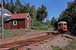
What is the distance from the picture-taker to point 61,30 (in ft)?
164

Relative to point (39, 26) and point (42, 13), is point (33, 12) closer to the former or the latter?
point (42, 13)

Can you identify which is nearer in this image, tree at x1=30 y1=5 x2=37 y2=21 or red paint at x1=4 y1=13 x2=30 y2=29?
red paint at x1=4 y1=13 x2=30 y2=29

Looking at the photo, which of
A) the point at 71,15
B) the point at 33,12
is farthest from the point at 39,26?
the point at 71,15

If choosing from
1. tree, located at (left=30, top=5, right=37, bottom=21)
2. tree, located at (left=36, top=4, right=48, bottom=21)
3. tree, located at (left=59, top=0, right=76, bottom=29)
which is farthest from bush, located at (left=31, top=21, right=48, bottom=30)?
tree, located at (left=36, top=4, right=48, bottom=21)

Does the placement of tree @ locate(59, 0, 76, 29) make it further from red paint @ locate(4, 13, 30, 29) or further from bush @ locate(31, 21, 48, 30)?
red paint @ locate(4, 13, 30, 29)

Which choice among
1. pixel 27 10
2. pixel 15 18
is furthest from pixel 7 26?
pixel 27 10

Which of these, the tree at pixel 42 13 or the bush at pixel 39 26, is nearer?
the bush at pixel 39 26

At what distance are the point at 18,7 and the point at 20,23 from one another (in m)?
36.5

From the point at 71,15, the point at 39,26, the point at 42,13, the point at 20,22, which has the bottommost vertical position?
the point at 39,26

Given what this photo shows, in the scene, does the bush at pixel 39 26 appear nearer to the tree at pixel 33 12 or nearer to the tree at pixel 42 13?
the tree at pixel 33 12

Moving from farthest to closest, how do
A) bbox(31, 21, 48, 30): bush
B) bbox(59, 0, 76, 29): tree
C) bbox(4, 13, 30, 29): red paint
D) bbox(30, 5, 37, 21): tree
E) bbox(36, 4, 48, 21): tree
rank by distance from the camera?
bbox(36, 4, 48, 21): tree < bbox(30, 5, 37, 21): tree < bbox(31, 21, 48, 30): bush < bbox(4, 13, 30, 29): red paint < bbox(59, 0, 76, 29): tree

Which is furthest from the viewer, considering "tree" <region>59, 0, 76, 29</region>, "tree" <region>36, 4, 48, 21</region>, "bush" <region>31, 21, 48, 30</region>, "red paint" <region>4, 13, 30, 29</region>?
"tree" <region>36, 4, 48, 21</region>

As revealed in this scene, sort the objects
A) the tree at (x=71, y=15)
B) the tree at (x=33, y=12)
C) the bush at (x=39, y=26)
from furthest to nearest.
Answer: the tree at (x=33, y=12) → the bush at (x=39, y=26) → the tree at (x=71, y=15)

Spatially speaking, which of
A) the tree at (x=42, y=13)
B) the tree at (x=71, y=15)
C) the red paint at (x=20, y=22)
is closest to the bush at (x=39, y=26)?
the red paint at (x=20, y=22)
